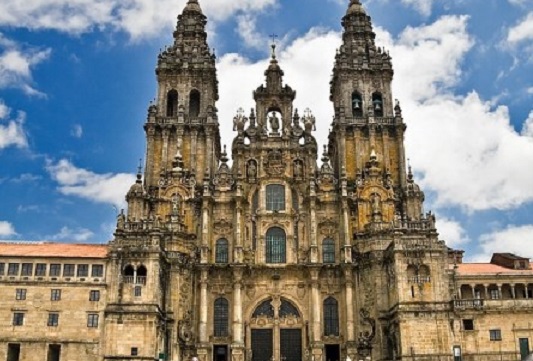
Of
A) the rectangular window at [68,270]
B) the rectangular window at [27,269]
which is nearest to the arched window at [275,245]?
the rectangular window at [68,270]

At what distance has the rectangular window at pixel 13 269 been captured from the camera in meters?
50.8

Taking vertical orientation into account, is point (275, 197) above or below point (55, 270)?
above

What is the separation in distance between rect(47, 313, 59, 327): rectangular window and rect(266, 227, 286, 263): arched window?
62.5ft

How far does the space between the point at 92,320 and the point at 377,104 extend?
35030 millimetres

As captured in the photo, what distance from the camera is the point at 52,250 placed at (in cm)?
5275

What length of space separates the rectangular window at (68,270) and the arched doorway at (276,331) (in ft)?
53.9

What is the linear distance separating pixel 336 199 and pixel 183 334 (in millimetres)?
18851

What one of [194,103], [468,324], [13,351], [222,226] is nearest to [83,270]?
[13,351]

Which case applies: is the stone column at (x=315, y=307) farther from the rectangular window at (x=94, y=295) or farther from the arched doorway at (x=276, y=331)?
the rectangular window at (x=94, y=295)

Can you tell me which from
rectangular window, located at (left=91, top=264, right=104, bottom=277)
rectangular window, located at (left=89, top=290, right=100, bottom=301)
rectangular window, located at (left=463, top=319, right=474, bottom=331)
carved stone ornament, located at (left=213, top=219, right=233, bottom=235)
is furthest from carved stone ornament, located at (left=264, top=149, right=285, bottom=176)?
rectangular window, located at (left=463, top=319, right=474, bottom=331)

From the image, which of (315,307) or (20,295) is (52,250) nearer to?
(20,295)

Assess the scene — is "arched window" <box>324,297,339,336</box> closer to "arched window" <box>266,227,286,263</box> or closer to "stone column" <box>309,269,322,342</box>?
"stone column" <box>309,269,322,342</box>

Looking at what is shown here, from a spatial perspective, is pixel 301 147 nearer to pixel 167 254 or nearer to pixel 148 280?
pixel 167 254

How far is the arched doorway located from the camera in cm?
5691
